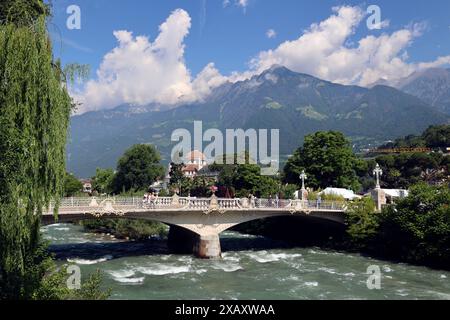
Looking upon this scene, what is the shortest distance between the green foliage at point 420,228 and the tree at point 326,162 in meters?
20.6

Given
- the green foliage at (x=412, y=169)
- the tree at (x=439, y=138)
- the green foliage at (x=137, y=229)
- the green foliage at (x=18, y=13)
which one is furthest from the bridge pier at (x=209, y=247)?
the tree at (x=439, y=138)

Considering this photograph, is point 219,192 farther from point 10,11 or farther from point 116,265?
point 10,11

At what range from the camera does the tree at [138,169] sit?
8025 cm

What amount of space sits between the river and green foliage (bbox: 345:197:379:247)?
2.02 m

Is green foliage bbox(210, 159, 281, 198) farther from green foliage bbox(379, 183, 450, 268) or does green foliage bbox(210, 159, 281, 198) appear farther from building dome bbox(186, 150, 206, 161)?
building dome bbox(186, 150, 206, 161)

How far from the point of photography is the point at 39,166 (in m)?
13.5

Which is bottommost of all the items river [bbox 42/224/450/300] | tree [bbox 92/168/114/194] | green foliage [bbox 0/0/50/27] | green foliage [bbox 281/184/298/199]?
river [bbox 42/224/450/300]

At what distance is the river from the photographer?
1004 inches

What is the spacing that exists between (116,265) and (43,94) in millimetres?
22194

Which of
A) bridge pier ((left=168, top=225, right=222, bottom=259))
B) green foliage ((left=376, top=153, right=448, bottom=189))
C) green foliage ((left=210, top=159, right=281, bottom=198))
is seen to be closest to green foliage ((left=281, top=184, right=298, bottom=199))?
green foliage ((left=210, top=159, right=281, bottom=198))
